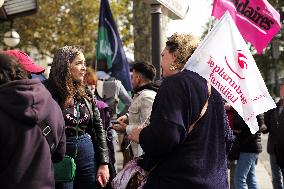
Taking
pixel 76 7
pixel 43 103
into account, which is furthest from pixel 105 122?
pixel 76 7

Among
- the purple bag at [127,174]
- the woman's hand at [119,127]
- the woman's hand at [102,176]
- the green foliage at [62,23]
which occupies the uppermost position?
the green foliage at [62,23]

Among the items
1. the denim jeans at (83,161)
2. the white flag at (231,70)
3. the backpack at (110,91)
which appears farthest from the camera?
the backpack at (110,91)

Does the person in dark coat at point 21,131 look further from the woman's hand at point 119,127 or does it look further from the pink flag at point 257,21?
the pink flag at point 257,21

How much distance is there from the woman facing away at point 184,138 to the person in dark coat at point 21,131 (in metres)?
0.56

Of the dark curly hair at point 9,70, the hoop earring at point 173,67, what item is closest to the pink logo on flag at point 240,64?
the hoop earring at point 173,67

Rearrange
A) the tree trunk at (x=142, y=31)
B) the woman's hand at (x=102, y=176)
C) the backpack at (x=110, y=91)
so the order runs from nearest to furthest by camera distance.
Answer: the woman's hand at (x=102, y=176) < the backpack at (x=110, y=91) < the tree trunk at (x=142, y=31)

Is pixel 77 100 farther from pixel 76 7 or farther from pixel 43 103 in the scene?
pixel 76 7

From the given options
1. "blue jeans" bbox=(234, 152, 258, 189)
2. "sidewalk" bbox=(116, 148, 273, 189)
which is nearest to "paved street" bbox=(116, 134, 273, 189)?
"sidewalk" bbox=(116, 148, 273, 189)

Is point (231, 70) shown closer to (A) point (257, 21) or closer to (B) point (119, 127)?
(B) point (119, 127)

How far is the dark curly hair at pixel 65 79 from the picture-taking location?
3.87m

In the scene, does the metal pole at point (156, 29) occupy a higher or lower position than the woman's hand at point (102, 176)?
higher

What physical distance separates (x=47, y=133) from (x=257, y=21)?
402 cm

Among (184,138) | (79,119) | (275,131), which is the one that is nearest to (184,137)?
(184,138)

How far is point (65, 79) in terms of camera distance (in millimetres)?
3881
